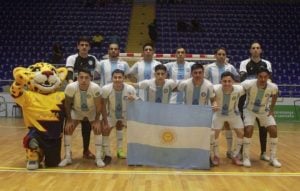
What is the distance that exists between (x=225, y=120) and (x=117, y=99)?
1.66 m

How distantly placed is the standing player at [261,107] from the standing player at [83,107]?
7.05ft

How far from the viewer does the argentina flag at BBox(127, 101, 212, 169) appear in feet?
21.2

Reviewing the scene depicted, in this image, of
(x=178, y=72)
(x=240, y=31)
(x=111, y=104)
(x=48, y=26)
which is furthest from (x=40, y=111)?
(x=240, y=31)

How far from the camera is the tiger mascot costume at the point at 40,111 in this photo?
20.7 ft

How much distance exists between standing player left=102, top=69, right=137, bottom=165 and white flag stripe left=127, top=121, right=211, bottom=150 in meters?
0.44

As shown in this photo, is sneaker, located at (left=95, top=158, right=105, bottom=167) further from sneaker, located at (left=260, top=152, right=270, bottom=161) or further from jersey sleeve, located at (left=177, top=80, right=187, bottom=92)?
sneaker, located at (left=260, top=152, right=270, bottom=161)

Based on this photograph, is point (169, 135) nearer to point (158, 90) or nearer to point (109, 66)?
point (158, 90)

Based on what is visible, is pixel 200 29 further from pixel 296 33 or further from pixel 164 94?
pixel 164 94

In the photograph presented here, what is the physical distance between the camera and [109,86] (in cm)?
691

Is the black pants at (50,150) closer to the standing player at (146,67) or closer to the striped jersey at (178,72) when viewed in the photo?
the standing player at (146,67)

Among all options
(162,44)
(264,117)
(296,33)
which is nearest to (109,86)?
(264,117)

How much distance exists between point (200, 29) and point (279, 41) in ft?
11.8

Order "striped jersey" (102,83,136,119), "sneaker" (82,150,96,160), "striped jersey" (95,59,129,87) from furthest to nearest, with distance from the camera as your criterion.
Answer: "striped jersey" (95,59,129,87) → "sneaker" (82,150,96,160) → "striped jersey" (102,83,136,119)

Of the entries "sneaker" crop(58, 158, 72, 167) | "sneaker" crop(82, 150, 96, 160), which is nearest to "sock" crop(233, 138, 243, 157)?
"sneaker" crop(82, 150, 96, 160)
